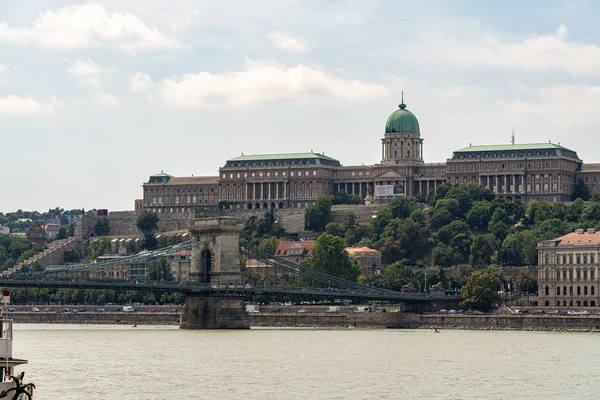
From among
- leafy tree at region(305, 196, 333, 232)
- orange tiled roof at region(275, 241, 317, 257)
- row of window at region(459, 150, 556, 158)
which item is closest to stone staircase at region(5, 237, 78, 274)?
orange tiled roof at region(275, 241, 317, 257)

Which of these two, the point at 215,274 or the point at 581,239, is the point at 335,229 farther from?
the point at 215,274

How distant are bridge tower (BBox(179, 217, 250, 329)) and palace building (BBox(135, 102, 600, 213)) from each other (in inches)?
2760

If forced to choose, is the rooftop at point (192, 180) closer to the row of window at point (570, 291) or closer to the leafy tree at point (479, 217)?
the leafy tree at point (479, 217)

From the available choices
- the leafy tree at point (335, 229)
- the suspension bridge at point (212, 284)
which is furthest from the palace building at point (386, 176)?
the suspension bridge at point (212, 284)

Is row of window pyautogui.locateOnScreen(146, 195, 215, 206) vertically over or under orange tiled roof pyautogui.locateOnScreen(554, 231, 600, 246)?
over

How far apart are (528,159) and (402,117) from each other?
1867 cm

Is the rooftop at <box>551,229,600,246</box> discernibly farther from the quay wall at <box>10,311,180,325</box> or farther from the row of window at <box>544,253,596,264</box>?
the quay wall at <box>10,311,180,325</box>

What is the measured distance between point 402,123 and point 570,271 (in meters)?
63.2

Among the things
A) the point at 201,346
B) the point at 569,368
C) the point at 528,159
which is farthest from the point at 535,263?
the point at 569,368

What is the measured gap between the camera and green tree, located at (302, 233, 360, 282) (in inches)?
4899

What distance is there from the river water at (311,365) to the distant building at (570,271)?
84.6 feet

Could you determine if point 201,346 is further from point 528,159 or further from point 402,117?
point 402,117

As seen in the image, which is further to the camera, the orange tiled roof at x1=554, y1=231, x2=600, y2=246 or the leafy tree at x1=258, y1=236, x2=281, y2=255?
the leafy tree at x1=258, y1=236, x2=281, y2=255

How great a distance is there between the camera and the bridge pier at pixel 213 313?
89875 millimetres
